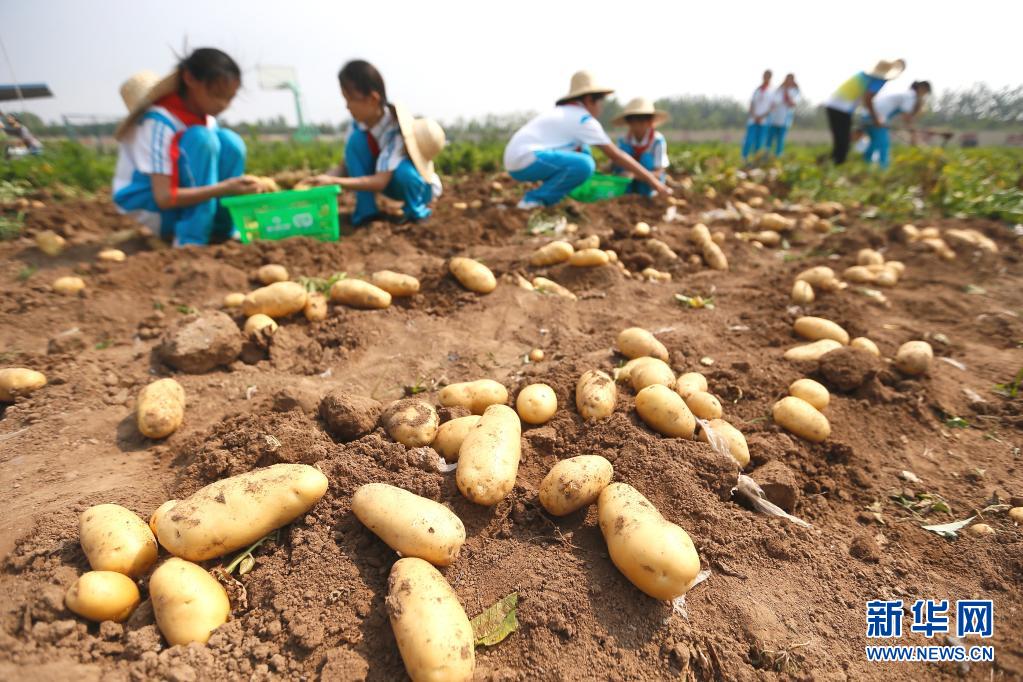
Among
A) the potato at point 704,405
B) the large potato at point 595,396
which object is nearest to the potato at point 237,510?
the large potato at point 595,396

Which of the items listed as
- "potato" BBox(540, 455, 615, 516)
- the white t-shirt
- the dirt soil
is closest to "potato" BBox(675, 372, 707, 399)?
the dirt soil

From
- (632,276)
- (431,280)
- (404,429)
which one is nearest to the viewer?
(404,429)

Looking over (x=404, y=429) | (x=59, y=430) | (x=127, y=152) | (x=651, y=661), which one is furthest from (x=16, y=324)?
(x=651, y=661)

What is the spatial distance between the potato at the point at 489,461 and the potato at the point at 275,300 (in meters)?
1.77

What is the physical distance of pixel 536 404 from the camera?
2.36 metres

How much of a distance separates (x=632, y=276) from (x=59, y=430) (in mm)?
3864

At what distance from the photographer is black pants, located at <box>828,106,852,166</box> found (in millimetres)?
10891

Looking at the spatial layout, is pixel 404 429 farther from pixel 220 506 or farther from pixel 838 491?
pixel 838 491

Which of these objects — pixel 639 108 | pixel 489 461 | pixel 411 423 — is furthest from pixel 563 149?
pixel 489 461

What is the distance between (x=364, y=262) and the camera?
4.57m

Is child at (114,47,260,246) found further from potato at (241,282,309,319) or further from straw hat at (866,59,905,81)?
straw hat at (866,59,905,81)

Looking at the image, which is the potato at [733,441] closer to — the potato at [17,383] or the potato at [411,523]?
the potato at [411,523]

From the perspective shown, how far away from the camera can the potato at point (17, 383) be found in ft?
8.36

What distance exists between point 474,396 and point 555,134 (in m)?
4.64
